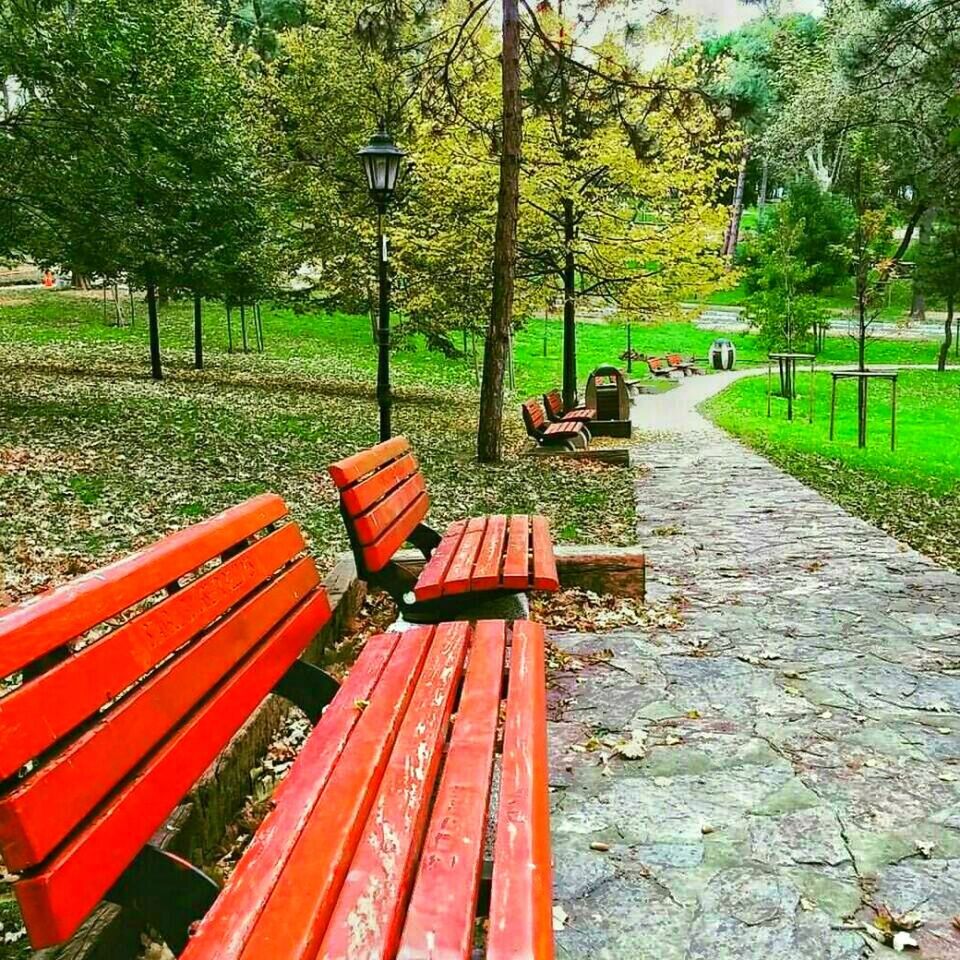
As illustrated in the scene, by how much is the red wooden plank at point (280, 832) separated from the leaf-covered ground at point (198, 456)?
3.56 m

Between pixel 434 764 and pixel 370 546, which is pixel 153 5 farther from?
pixel 434 764

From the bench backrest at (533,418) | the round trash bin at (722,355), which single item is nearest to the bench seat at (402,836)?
Result: the bench backrest at (533,418)

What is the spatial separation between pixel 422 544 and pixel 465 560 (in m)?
1.05

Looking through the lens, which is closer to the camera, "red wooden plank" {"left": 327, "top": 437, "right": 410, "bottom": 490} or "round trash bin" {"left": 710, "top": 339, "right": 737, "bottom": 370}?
"red wooden plank" {"left": 327, "top": 437, "right": 410, "bottom": 490}

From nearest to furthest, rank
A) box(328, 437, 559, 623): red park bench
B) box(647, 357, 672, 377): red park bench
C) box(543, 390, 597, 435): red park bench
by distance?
box(328, 437, 559, 623): red park bench
box(543, 390, 597, 435): red park bench
box(647, 357, 672, 377): red park bench

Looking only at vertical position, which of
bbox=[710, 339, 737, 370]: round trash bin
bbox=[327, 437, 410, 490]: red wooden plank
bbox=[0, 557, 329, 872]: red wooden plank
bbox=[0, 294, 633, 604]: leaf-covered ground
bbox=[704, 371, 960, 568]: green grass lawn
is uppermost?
bbox=[710, 339, 737, 370]: round trash bin

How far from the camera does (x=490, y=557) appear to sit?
4.02 meters

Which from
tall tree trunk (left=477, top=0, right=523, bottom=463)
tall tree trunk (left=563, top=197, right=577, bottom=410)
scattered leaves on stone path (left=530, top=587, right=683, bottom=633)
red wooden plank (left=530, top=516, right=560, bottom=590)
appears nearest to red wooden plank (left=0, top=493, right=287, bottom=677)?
red wooden plank (left=530, top=516, right=560, bottom=590)

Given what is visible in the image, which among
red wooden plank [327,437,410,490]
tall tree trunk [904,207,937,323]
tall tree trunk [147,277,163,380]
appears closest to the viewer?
red wooden plank [327,437,410,490]

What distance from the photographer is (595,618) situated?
4.86m

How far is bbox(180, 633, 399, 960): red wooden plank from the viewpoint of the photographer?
1391mm

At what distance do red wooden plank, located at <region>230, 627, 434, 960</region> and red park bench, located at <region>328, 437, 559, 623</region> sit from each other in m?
1.19

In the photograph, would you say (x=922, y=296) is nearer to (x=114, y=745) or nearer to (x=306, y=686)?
(x=306, y=686)

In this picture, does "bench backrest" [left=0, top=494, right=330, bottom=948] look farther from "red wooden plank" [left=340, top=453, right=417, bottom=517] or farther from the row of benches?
"red wooden plank" [left=340, top=453, right=417, bottom=517]
